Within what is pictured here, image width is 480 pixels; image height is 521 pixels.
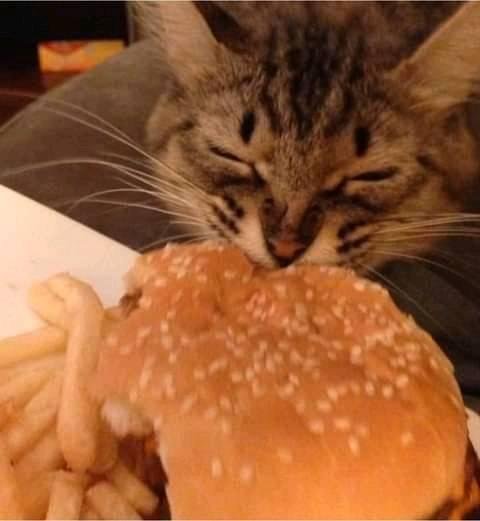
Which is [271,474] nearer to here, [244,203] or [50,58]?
[244,203]

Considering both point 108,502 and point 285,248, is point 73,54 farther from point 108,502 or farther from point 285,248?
point 108,502

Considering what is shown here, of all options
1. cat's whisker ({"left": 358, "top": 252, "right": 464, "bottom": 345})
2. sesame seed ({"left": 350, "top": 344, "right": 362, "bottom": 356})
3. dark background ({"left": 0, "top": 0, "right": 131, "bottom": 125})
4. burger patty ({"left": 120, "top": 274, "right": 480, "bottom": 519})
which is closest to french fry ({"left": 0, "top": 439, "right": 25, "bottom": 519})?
burger patty ({"left": 120, "top": 274, "right": 480, "bottom": 519})

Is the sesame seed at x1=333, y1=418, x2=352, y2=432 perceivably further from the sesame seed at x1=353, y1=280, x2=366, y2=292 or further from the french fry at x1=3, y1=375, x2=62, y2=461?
the french fry at x1=3, y1=375, x2=62, y2=461

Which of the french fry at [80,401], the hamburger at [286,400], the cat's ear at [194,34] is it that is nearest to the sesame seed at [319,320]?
the hamburger at [286,400]

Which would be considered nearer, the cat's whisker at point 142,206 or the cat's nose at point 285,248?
the cat's nose at point 285,248

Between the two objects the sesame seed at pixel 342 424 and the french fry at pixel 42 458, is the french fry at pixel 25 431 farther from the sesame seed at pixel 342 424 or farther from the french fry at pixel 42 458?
the sesame seed at pixel 342 424

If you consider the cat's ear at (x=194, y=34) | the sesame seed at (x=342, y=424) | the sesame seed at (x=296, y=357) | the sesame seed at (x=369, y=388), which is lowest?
the sesame seed at (x=342, y=424)

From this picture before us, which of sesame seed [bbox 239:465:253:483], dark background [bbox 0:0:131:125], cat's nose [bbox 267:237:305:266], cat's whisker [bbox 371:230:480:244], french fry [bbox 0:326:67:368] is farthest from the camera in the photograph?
dark background [bbox 0:0:131:125]
